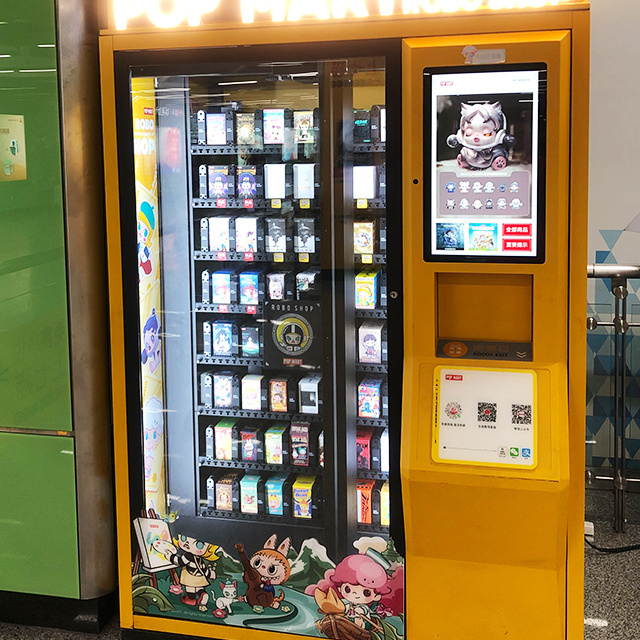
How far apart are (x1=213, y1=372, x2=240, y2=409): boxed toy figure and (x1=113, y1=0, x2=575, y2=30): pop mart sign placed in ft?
4.30

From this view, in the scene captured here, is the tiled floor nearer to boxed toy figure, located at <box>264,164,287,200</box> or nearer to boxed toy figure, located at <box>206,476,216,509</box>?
boxed toy figure, located at <box>206,476,216,509</box>

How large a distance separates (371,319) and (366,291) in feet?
0.63

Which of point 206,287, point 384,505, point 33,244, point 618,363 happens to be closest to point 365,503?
point 384,505

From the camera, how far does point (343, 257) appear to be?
2814 millimetres

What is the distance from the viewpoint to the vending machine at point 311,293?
2.47 m

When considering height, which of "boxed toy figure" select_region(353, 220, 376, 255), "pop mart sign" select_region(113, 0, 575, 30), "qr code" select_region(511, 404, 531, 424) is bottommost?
"qr code" select_region(511, 404, 531, 424)

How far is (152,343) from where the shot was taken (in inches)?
123

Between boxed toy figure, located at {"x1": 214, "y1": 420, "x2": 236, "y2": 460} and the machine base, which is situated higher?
boxed toy figure, located at {"x1": 214, "y1": 420, "x2": 236, "y2": 460}

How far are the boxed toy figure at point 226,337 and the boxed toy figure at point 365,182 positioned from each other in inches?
28.8

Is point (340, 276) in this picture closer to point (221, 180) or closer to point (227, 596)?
point (221, 180)

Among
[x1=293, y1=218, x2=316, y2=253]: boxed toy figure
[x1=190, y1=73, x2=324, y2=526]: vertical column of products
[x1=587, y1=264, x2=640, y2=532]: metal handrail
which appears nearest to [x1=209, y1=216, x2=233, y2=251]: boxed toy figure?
[x1=190, y1=73, x2=324, y2=526]: vertical column of products

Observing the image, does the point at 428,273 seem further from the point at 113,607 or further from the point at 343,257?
the point at 113,607

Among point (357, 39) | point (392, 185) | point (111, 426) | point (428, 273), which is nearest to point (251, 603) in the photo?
point (111, 426)

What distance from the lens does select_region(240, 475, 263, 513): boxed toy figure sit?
3.21 meters
